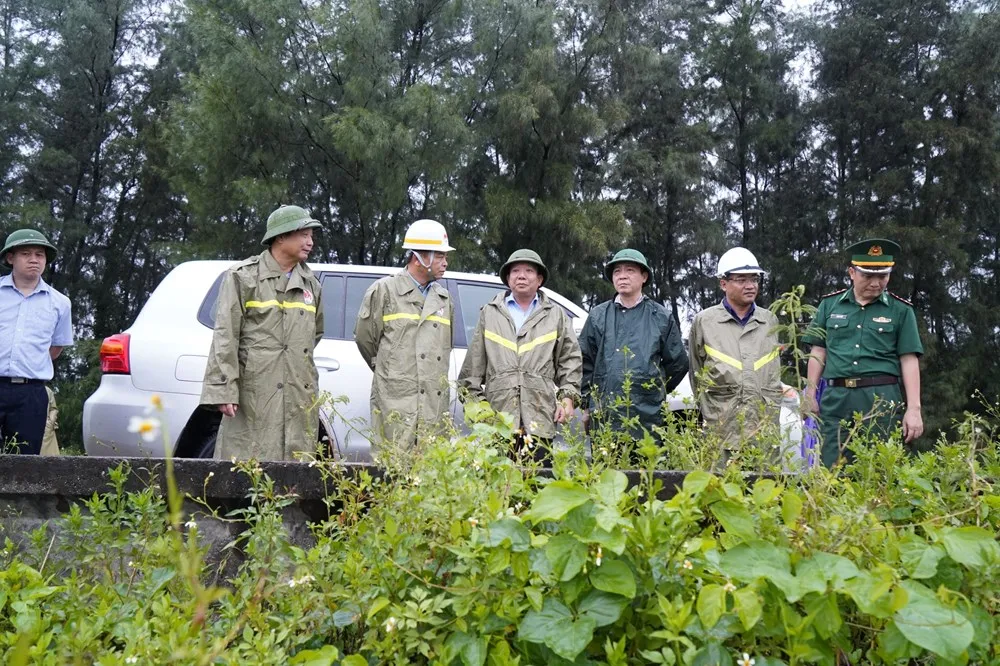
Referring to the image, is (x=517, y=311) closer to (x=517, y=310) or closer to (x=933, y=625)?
(x=517, y=310)

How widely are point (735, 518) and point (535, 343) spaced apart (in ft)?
9.81

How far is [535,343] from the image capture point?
15.8ft

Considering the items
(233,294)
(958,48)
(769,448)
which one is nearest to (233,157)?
(233,294)

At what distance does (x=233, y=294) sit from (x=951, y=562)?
3.45 m

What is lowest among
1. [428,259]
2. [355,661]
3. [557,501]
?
[355,661]

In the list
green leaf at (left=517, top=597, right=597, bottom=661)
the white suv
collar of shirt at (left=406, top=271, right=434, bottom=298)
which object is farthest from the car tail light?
green leaf at (left=517, top=597, right=597, bottom=661)

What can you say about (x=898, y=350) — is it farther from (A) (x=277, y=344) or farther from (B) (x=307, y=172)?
(B) (x=307, y=172)

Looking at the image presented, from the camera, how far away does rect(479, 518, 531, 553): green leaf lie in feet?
5.91

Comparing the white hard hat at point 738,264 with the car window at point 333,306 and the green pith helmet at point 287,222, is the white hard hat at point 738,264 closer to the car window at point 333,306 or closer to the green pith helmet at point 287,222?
the green pith helmet at point 287,222

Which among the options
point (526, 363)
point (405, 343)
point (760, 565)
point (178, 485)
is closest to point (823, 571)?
point (760, 565)

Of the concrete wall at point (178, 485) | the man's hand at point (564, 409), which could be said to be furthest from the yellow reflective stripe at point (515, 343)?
the concrete wall at point (178, 485)

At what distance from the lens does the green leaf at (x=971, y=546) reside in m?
1.82

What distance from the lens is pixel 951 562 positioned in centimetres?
Answer: 194

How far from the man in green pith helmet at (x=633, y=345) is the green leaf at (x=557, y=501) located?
2964 millimetres
